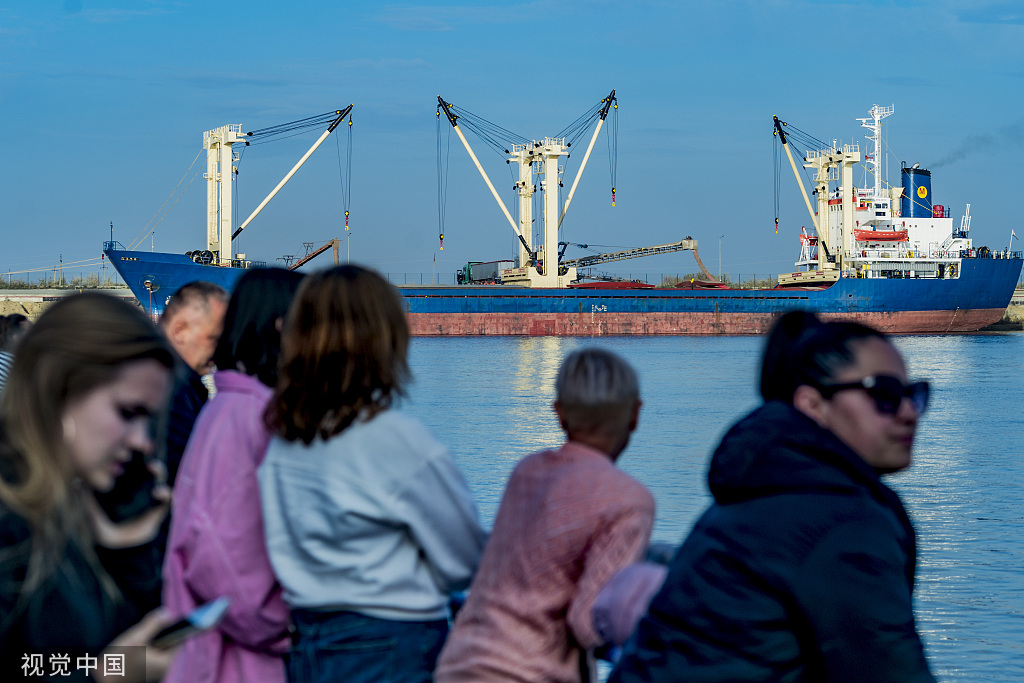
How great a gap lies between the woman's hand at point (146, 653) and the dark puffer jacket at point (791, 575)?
0.71 metres

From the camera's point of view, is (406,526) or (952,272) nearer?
(406,526)

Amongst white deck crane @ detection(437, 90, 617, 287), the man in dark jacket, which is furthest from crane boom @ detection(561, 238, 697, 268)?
the man in dark jacket

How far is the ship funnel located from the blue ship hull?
442 cm

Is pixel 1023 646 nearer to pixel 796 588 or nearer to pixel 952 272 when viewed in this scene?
pixel 796 588

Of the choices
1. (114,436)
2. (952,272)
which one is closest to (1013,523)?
(114,436)

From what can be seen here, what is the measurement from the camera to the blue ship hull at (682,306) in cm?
4716

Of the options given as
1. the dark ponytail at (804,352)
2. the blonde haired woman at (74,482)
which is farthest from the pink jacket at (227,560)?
the dark ponytail at (804,352)

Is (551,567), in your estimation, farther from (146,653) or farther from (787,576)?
(146,653)

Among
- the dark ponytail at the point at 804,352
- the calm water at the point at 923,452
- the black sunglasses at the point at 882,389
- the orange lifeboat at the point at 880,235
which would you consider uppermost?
the orange lifeboat at the point at 880,235

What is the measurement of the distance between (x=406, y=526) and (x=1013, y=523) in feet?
30.6

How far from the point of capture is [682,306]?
1929 inches

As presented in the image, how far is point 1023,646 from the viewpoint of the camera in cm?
588

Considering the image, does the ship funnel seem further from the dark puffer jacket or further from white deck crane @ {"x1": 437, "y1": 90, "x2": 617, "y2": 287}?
the dark puffer jacket

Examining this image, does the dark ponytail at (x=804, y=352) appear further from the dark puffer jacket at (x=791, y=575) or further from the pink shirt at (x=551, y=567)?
the pink shirt at (x=551, y=567)
